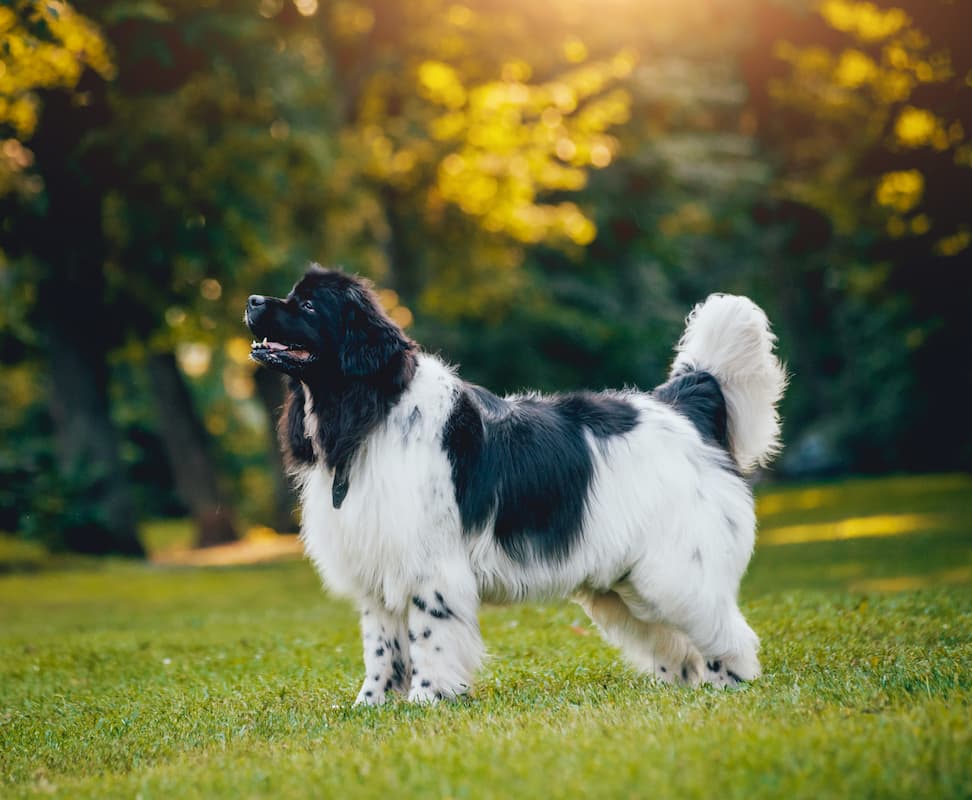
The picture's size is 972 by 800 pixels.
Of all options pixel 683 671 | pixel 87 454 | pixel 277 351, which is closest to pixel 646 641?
pixel 683 671

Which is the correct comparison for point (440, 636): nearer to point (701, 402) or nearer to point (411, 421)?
point (411, 421)

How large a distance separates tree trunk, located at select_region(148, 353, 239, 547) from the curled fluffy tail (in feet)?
66.5

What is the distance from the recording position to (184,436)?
27.0 metres

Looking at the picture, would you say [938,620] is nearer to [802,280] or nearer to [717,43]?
[717,43]

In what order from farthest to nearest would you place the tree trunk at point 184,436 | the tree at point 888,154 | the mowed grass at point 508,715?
the tree trunk at point 184,436, the tree at point 888,154, the mowed grass at point 508,715

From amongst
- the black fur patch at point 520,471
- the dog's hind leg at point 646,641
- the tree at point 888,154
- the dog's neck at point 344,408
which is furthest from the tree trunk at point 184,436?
the black fur patch at point 520,471

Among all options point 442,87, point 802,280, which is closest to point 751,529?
point 442,87

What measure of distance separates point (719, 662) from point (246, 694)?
10.0ft

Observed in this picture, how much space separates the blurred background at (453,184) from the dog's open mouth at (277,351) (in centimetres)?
624

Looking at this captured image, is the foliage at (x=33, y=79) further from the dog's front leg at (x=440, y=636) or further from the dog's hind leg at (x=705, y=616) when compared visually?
the dog's hind leg at (x=705, y=616)

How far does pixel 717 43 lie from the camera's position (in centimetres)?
3100

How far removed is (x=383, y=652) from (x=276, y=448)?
20.8 m

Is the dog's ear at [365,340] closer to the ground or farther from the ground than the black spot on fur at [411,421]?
farther from the ground

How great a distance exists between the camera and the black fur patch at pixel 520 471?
689 centimetres
